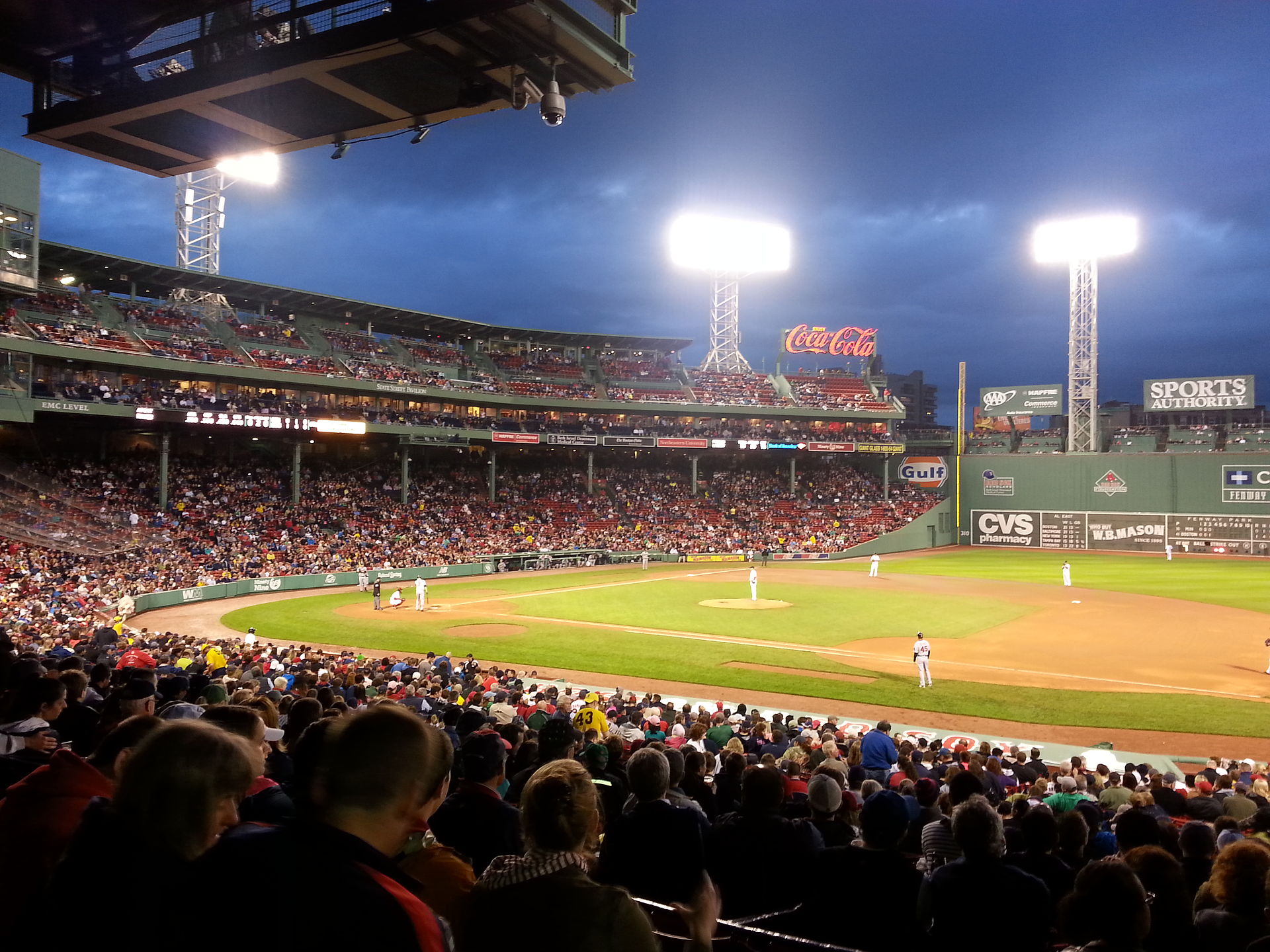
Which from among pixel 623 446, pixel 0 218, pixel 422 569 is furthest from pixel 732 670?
pixel 623 446

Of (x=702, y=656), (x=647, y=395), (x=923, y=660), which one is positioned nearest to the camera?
(x=923, y=660)

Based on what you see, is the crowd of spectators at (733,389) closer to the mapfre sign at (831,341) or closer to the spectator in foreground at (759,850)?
the mapfre sign at (831,341)

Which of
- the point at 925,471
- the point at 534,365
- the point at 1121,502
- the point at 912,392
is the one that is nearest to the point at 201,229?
the point at 534,365

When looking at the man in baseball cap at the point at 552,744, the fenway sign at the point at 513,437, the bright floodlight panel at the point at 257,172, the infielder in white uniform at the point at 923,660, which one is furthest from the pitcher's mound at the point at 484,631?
the fenway sign at the point at 513,437

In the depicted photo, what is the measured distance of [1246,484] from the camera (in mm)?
55125

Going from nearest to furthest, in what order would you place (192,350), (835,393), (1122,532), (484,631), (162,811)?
(162,811) < (484,631) < (192,350) < (1122,532) < (835,393)

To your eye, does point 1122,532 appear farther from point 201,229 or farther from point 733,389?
point 201,229

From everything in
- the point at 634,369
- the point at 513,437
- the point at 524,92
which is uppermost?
the point at 634,369

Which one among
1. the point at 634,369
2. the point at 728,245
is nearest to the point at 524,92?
the point at 728,245

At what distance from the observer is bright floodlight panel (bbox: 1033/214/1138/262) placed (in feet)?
185

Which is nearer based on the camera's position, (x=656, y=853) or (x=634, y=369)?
(x=656, y=853)

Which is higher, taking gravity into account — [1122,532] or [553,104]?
[553,104]

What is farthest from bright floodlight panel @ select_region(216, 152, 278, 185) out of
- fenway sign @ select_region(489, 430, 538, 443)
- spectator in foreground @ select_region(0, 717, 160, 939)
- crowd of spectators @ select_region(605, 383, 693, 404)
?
spectator in foreground @ select_region(0, 717, 160, 939)

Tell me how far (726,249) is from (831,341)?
13.1 metres
